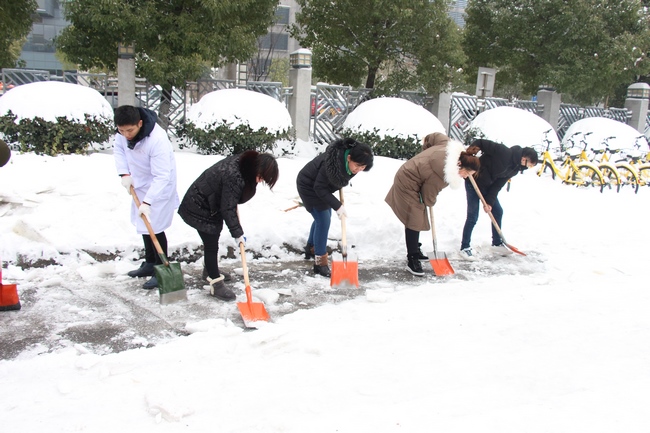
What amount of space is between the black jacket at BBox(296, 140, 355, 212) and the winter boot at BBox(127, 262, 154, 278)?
152 cm

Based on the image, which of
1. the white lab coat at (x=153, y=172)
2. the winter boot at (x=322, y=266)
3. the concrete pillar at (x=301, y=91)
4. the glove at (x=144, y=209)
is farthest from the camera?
the concrete pillar at (x=301, y=91)

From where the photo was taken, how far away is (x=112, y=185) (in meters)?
6.02

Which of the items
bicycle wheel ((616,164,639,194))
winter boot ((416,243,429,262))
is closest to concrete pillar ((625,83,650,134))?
bicycle wheel ((616,164,639,194))

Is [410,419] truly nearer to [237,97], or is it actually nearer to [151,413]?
[151,413]

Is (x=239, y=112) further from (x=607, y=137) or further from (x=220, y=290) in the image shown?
(x=607, y=137)

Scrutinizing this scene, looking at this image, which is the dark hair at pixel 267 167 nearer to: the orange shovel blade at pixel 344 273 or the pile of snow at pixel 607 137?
the orange shovel blade at pixel 344 273

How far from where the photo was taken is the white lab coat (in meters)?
4.20

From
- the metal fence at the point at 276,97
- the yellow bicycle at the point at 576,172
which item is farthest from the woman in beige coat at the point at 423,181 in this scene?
the metal fence at the point at 276,97

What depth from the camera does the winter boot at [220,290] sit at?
4.25m

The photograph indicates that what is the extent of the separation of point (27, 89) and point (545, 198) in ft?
27.1

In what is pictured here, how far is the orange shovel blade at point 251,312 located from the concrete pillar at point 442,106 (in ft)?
33.6

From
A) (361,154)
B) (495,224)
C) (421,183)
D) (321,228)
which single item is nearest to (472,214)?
(495,224)

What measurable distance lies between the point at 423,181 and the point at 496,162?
0.99 m

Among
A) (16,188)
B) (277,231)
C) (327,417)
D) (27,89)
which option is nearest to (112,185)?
(16,188)
